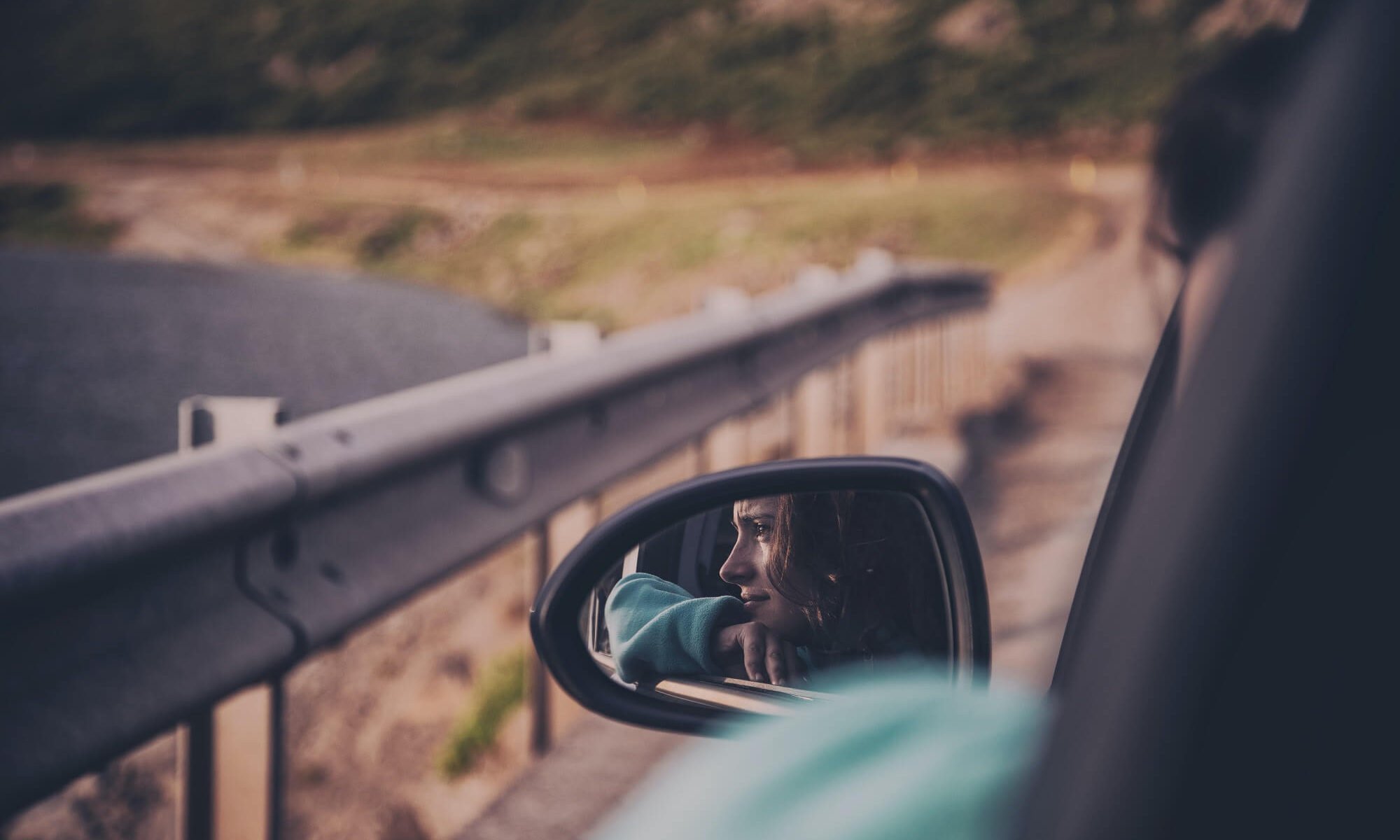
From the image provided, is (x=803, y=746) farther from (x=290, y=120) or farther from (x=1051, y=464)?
(x=290, y=120)

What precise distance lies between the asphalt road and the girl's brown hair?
4.20ft

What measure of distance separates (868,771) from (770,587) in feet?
0.75

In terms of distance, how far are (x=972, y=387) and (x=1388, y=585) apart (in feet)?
27.2

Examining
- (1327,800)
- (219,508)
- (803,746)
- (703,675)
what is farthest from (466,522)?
(1327,800)

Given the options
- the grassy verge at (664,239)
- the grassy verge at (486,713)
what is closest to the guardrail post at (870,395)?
the grassy verge at (664,239)

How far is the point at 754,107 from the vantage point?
5531 cm

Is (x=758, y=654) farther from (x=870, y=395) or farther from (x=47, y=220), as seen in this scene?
(x=870, y=395)

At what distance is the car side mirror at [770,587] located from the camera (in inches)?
47.1

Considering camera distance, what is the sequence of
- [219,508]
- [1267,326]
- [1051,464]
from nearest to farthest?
[1267,326]
[219,508]
[1051,464]

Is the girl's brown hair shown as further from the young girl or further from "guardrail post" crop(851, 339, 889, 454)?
"guardrail post" crop(851, 339, 889, 454)

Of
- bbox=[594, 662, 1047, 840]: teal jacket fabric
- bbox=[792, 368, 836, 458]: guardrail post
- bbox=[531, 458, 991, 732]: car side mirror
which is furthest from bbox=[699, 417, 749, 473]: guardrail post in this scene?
bbox=[594, 662, 1047, 840]: teal jacket fabric

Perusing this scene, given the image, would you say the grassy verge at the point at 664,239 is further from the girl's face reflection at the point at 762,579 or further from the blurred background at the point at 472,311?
the girl's face reflection at the point at 762,579

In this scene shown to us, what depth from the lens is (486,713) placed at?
3.19 meters

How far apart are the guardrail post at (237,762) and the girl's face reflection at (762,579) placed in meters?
0.88
